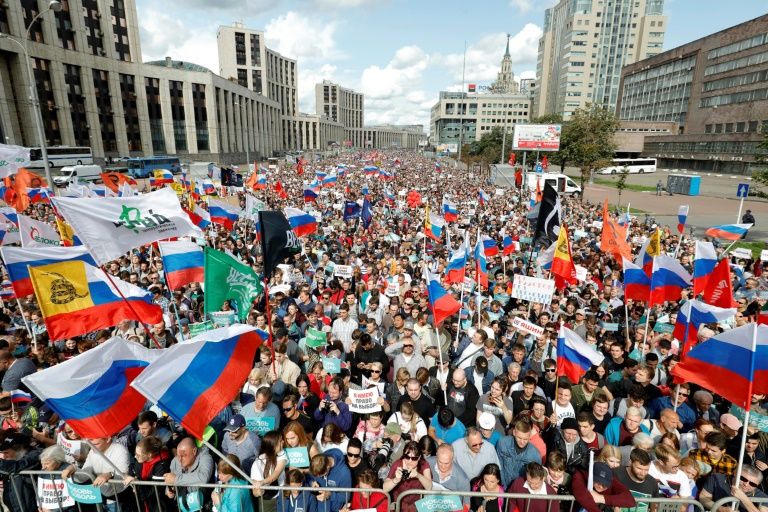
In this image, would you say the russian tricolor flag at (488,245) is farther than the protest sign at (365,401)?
Yes

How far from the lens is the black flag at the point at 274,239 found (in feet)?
21.9

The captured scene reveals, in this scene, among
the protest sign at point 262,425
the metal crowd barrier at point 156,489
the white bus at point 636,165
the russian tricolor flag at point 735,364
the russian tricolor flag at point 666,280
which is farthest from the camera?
the white bus at point 636,165

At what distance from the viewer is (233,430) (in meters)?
4.84

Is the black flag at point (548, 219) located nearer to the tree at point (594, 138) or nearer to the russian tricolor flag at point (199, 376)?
the russian tricolor flag at point (199, 376)

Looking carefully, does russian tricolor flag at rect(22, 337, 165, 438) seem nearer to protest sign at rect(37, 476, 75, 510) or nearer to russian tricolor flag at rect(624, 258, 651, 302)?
protest sign at rect(37, 476, 75, 510)

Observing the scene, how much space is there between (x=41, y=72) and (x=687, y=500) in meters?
67.7

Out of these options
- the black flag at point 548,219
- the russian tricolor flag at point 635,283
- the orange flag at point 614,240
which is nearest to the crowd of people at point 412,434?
the russian tricolor flag at point 635,283

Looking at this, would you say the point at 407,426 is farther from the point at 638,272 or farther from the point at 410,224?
the point at 410,224

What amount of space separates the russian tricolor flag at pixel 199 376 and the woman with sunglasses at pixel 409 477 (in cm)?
188

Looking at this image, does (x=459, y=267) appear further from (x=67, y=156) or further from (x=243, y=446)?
(x=67, y=156)

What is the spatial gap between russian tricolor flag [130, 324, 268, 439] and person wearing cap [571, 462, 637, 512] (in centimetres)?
360

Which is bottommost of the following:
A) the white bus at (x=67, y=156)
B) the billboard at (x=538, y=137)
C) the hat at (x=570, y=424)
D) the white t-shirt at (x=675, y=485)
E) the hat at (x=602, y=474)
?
the white t-shirt at (x=675, y=485)

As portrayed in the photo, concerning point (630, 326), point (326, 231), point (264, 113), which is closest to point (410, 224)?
point (326, 231)

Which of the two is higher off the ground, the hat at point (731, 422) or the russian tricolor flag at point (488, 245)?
the russian tricolor flag at point (488, 245)
